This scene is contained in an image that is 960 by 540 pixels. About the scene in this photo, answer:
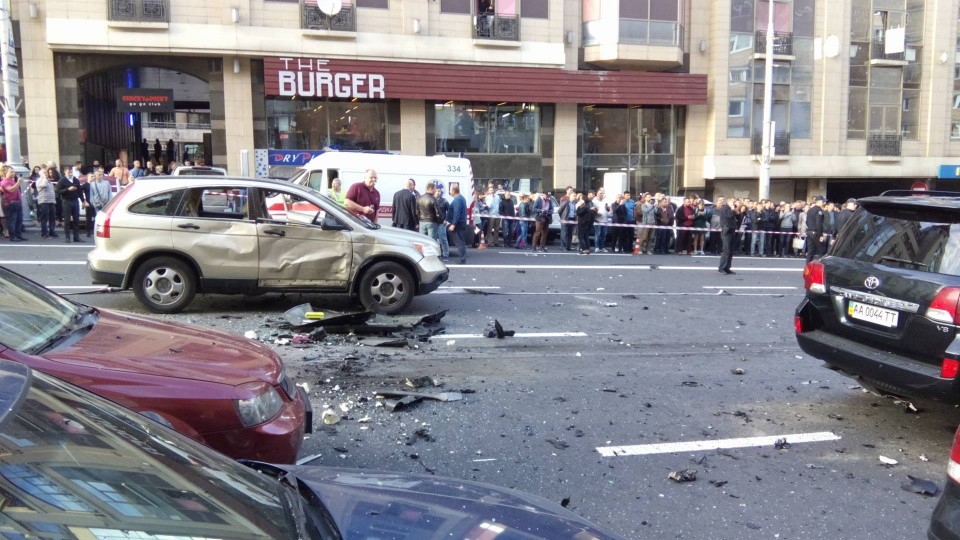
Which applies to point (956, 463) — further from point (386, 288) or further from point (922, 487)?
point (386, 288)

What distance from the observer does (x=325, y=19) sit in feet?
86.7

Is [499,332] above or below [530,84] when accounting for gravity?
below

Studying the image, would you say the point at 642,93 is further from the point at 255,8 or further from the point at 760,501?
the point at 760,501

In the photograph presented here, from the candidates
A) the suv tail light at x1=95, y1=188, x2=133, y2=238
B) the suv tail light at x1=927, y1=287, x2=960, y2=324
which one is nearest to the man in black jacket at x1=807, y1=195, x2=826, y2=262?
the suv tail light at x1=927, y1=287, x2=960, y2=324

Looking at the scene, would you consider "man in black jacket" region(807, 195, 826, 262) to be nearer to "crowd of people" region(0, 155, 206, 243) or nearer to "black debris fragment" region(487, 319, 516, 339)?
"black debris fragment" region(487, 319, 516, 339)

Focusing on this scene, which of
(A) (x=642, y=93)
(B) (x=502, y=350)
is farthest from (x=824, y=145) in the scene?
(B) (x=502, y=350)

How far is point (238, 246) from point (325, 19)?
64.2 ft

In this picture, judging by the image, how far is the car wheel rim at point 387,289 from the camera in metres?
9.53

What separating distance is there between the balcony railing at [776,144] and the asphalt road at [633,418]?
23.2m

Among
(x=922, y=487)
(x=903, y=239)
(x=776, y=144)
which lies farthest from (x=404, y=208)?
(x=776, y=144)

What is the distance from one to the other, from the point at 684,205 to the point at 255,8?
16263 mm

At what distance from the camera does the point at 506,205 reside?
67.5 ft

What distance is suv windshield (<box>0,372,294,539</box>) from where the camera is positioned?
1.68 meters

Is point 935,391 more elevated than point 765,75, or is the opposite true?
point 765,75
